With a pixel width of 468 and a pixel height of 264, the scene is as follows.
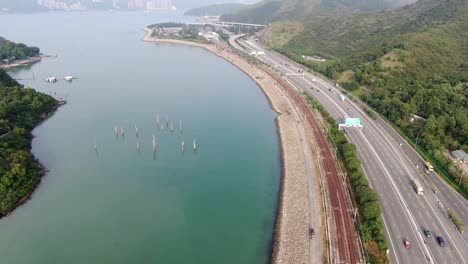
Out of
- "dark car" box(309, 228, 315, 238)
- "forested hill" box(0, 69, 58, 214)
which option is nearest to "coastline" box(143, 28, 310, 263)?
"dark car" box(309, 228, 315, 238)

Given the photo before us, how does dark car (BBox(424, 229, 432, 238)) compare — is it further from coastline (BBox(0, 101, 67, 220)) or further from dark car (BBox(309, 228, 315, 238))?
coastline (BBox(0, 101, 67, 220))

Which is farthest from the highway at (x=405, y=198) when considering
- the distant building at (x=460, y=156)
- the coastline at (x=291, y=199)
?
the coastline at (x=291, y=199)

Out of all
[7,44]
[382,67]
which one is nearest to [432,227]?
[382,67]

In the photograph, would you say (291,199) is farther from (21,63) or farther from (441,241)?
(21,63)

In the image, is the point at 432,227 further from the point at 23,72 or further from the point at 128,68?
the point at 23,72

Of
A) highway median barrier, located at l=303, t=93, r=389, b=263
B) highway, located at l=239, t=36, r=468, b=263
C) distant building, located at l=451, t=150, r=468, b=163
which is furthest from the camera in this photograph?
distant building, located at l=451, t=150, r=468, b=163

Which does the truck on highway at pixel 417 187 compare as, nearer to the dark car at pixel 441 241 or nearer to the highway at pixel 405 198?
the highway at pixel 405 198

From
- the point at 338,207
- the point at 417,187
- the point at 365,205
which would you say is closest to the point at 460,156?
the point at 417,187
